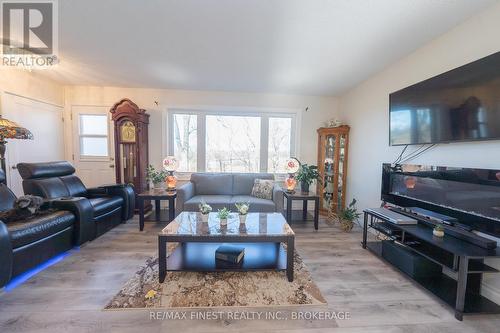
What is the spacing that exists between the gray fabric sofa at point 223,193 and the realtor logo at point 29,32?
2.27 meters

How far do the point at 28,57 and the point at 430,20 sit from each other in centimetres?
465

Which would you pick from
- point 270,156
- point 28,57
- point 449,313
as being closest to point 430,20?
point 449,313

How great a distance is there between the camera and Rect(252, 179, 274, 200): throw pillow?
3422mm

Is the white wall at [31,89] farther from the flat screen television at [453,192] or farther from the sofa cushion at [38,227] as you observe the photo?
the flat screen television at [453,192]

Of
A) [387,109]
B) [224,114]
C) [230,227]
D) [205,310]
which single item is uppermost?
[224,114]

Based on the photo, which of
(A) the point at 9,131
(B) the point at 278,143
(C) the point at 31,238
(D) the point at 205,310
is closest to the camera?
(D) the point at 205,310

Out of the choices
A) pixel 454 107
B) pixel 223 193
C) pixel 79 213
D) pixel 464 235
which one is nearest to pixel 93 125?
pixel 79 213

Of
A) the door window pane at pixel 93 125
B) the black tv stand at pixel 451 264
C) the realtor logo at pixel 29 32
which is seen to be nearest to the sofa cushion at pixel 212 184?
the door window pane at pixel 93 125

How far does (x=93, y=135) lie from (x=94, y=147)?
232 mm

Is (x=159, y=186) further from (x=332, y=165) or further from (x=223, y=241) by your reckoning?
(x=332, y=165)

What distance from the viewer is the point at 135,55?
257cm

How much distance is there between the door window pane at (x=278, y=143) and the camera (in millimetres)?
4293

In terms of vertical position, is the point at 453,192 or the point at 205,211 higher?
the point at 453,192

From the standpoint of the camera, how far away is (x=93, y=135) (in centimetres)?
397
